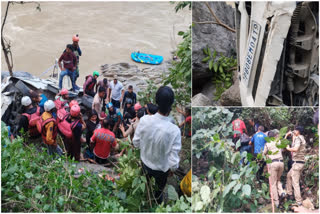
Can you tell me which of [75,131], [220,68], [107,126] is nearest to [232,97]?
[220,68]

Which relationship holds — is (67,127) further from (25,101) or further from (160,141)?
(160,141)

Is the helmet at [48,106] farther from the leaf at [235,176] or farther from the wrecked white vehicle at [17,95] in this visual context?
the leaf at [235,176]

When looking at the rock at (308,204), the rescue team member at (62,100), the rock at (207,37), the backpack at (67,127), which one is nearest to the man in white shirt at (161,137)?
the rock at (308,204)

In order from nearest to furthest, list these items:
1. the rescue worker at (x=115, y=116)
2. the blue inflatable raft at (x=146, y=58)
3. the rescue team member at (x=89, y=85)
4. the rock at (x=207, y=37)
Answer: the rock at (x=207, y=37), the rescue worker at (x=115, y=116), the rescue team member at (x=89, y=85), the blue inflatable raft at (x=146, y=58)

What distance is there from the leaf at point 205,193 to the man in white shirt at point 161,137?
338 mm

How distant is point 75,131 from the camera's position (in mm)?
4555

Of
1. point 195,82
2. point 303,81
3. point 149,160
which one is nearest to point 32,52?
point 195,82

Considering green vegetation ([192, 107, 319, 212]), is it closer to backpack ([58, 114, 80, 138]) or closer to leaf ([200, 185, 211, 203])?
leaf ([200, 185, 211, 203])

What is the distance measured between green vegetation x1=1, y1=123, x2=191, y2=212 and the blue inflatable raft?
7.89 metres

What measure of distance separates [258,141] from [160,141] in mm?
771

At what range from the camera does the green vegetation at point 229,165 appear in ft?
8.12

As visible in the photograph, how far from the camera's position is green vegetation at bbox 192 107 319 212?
2475 millimetres

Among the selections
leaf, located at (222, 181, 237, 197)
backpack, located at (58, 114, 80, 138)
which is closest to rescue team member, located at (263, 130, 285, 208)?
leaf, located at (222, 181, 237, 197)

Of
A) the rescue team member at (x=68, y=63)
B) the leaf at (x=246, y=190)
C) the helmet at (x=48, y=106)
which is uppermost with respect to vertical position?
the rescue team member at (x=68, y=63)
